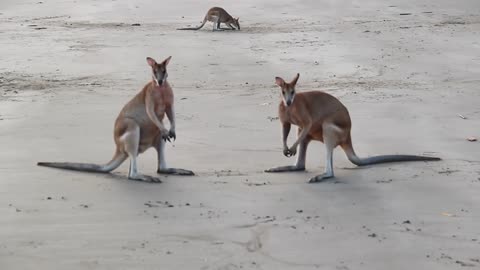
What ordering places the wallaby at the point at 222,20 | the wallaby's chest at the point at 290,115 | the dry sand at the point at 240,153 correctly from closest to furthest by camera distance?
the dry sand at the point at 240,153 → the wallaby's chest at the point at 290,115 → the wallaby at the point at 222,20

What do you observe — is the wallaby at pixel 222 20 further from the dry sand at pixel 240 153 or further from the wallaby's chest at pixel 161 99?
the wallaby's chest at pixel 161 99

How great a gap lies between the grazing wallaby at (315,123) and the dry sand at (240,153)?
0.13 m

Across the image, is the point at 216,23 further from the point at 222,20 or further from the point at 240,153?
the point at 240,153

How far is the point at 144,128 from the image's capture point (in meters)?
6.57

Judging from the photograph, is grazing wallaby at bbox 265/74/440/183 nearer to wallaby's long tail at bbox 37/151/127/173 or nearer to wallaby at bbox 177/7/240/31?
wallaby's long tail at bbox 37/151/127/173

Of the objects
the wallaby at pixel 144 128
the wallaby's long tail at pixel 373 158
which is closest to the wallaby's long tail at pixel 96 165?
the wallaby at pixel 144 128

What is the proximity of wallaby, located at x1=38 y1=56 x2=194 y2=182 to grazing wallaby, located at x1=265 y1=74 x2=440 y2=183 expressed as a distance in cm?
74

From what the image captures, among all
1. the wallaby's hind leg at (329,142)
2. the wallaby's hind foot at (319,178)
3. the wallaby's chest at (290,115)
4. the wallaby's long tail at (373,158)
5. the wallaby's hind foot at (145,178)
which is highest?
the wallaby's chest at (290,115)

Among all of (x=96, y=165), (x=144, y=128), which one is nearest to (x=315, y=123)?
(x=144, y=128)

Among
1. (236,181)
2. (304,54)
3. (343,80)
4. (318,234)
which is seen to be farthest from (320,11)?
(318,234)

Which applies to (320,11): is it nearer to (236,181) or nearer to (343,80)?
(343,80)

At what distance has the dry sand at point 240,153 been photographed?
200 inches

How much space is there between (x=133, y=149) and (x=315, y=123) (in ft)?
4.04

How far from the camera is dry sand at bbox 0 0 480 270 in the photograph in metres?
5.08
